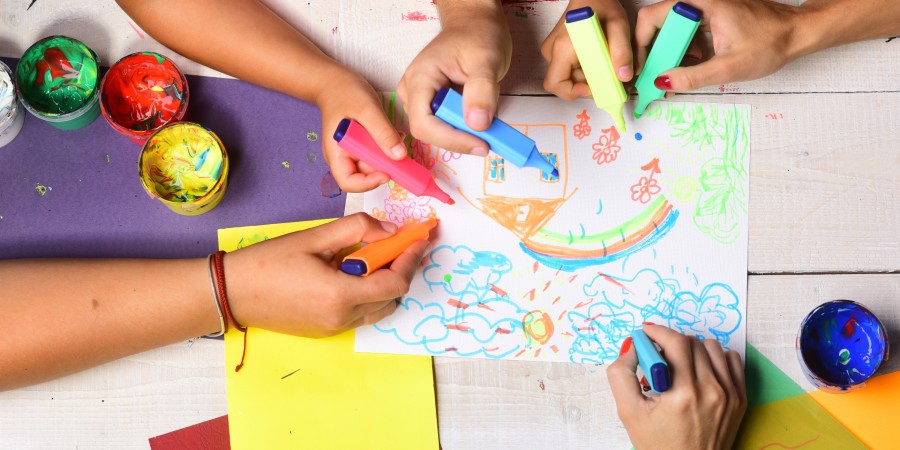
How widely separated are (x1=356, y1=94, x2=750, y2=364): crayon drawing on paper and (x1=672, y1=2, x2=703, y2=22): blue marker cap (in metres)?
0.13

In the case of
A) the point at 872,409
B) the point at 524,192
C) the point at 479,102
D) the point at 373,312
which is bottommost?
the point at 872,409

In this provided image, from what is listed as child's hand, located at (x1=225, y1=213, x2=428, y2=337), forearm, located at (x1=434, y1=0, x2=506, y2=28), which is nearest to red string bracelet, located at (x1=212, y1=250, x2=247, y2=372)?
child's hand, located at (x1=225, y1=213, x2=428, y2=337)

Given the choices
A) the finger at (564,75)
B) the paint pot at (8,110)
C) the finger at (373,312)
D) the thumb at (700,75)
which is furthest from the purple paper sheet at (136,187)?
the thumb at (700,75)

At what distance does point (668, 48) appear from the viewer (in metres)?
0.73

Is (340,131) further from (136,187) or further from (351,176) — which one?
(136,187)

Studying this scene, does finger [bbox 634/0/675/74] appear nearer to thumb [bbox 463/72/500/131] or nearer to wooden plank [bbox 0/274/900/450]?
thumb [bbox 463/72/500/131]

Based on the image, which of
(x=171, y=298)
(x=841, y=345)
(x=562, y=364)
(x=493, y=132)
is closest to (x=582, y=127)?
(x=493, y=132)

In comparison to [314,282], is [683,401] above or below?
below

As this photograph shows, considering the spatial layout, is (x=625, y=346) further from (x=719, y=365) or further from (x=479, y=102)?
(x=479, y=102)

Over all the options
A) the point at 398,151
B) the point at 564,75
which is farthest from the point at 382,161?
the point at 564,75

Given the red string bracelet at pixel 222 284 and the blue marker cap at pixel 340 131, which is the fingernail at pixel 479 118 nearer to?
the blue marker cap at pixel 340 131

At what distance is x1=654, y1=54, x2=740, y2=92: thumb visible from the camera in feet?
2.42

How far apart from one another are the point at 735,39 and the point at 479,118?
11.9 inches

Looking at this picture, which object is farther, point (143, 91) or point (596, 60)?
point (143, 91)
